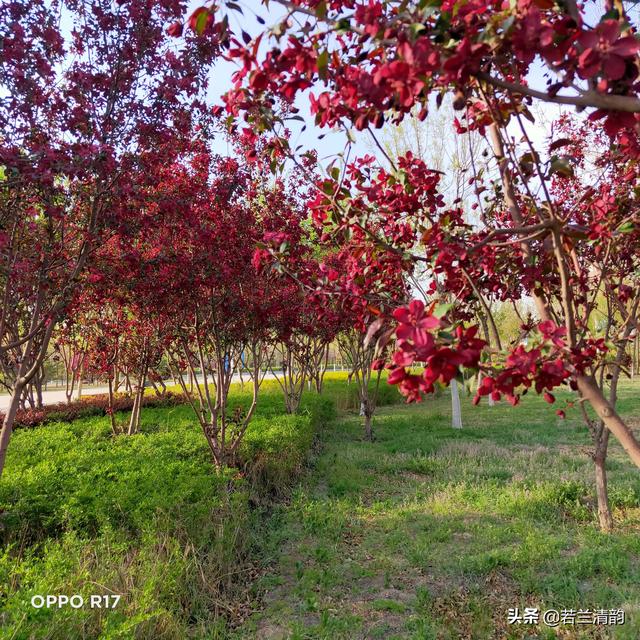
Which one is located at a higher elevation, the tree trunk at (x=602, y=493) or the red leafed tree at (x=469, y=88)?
the red leafed tree at (x=469, y=88)

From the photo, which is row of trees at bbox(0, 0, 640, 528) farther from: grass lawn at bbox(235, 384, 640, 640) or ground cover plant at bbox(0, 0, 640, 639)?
grass lawn at bbox(235, 384, 640, 640)

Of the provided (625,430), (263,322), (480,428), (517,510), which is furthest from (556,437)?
(625,430)

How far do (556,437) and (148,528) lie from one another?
7.04 metres

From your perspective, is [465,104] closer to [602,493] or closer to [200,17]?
[200,17]

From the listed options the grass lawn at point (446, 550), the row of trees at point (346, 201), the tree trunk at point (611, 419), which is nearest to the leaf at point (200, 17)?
the row of trees at point (346, 201)

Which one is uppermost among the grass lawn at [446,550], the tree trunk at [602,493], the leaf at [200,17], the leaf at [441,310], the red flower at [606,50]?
the leaf at [200,17]

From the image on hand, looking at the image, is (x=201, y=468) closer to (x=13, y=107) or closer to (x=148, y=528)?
(x=148, y=528)

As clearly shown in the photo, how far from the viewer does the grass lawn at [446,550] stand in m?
2.90

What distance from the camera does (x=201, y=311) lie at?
5.61 meters

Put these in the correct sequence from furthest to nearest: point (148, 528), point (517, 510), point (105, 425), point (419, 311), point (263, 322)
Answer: point (105, 425), point (263, 322), point (517, 510), point (148, 528), point (419, 311)

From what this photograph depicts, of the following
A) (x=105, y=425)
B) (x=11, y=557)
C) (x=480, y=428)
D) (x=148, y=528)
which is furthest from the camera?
(x=480, y=428)

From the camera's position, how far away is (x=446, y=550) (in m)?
3.75

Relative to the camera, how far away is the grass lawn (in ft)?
9.50

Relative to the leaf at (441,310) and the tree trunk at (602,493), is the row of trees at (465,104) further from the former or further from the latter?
the tree trunk at (602,493)
